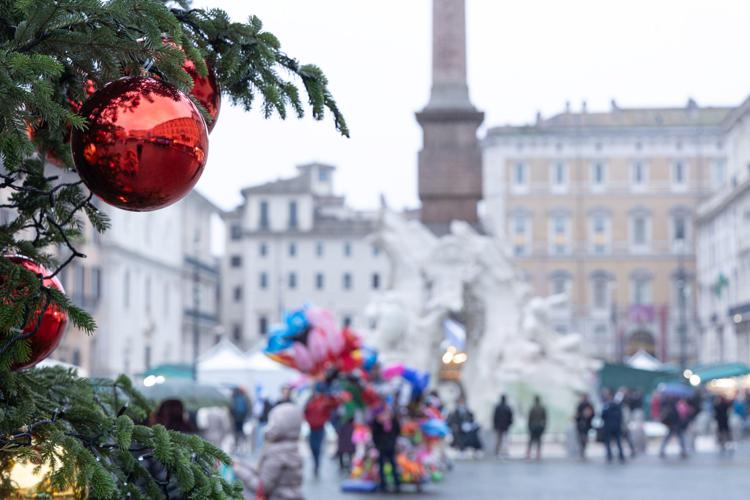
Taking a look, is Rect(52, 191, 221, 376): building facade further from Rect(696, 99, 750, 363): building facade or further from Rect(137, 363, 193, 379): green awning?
Rect(696, 99, 750, 363): building facade

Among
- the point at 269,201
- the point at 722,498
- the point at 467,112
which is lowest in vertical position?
the point at 722,498

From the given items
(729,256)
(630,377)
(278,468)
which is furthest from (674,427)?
(729,256)

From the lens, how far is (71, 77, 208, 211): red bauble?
133 inches

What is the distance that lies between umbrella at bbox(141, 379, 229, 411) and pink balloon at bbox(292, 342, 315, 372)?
9.97ft

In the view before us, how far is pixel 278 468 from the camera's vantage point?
10086 mm

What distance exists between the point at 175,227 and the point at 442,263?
150ft

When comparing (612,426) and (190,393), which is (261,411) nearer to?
(612,426)

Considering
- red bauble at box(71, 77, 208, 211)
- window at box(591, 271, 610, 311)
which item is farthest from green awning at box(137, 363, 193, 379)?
window at box(591, 271, 610, 311)

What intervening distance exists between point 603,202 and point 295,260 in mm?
18768

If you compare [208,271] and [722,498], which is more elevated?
[208,271]

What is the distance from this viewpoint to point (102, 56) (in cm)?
346

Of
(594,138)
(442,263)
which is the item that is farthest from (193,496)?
(594,138)

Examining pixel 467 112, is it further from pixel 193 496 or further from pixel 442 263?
pixel 193 496

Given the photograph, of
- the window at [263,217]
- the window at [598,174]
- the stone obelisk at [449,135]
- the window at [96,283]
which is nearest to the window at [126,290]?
the window at [96,283]
